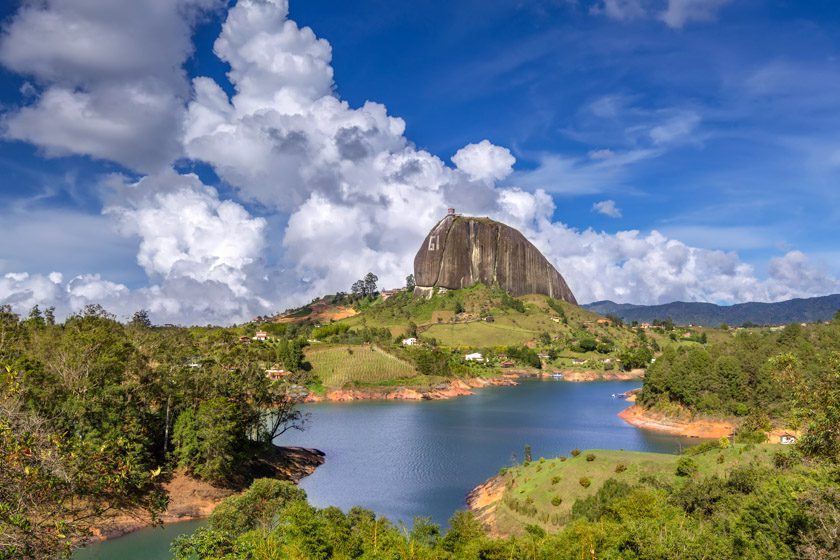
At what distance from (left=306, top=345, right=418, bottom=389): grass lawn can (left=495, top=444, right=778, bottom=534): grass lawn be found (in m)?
89.4

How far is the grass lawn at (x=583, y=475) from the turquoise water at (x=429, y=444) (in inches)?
234

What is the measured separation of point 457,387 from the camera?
475ft

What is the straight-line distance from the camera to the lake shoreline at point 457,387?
426ft

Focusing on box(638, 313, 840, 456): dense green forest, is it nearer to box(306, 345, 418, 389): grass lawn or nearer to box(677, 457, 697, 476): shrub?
box(677, 457, 697, 476): shrub

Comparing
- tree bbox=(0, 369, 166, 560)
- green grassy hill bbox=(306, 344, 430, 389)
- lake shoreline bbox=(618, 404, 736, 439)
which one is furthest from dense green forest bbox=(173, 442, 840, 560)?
green grassy hill bbox=(306, 344, 430, 389)

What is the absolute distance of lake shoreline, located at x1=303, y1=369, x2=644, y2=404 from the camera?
130 metres

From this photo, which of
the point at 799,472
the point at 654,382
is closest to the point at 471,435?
the point at 654,382

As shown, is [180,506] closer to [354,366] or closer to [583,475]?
[583,475]

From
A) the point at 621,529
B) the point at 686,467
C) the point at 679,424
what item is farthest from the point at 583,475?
the point at 679,424

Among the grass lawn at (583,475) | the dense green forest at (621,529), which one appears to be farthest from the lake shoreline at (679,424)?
the dense green forest at (621,529)

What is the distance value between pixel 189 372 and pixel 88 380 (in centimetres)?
917

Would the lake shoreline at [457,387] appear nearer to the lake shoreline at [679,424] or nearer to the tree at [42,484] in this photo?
the lake shoreline at [679,424]

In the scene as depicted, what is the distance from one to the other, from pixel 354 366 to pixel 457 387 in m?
25.0

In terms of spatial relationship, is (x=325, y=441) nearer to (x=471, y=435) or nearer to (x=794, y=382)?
(x=471, y=435)
